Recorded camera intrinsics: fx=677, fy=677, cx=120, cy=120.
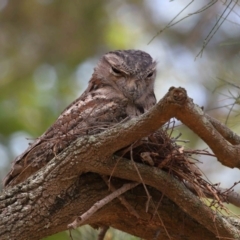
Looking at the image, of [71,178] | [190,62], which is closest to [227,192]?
[71,178]

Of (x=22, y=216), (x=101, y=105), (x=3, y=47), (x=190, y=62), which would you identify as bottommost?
(x=22, y=216)

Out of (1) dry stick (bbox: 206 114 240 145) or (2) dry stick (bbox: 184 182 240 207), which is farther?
(2) dry stick (bbox: 184 182 240 207)

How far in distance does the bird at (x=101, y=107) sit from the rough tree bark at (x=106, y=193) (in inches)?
7.4

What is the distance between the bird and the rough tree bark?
0.19m

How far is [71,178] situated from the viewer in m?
3.27

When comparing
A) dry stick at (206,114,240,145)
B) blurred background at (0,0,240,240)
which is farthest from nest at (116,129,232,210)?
blurred background at (0,0,240,240)

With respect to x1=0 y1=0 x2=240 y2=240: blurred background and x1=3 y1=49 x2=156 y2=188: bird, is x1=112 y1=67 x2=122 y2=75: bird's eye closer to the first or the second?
x1=3 y1=49 x2=156 y2=188: bird

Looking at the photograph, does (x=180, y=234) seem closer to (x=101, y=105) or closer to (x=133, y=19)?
(x=101, y=105)

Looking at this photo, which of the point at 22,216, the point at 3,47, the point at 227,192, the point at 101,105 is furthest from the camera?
the point at 3,47

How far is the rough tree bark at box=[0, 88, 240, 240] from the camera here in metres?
3.08

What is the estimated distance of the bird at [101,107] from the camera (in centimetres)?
360

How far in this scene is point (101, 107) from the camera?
12.3ft

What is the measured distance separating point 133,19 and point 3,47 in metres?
1.60

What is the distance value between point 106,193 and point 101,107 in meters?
0.57
